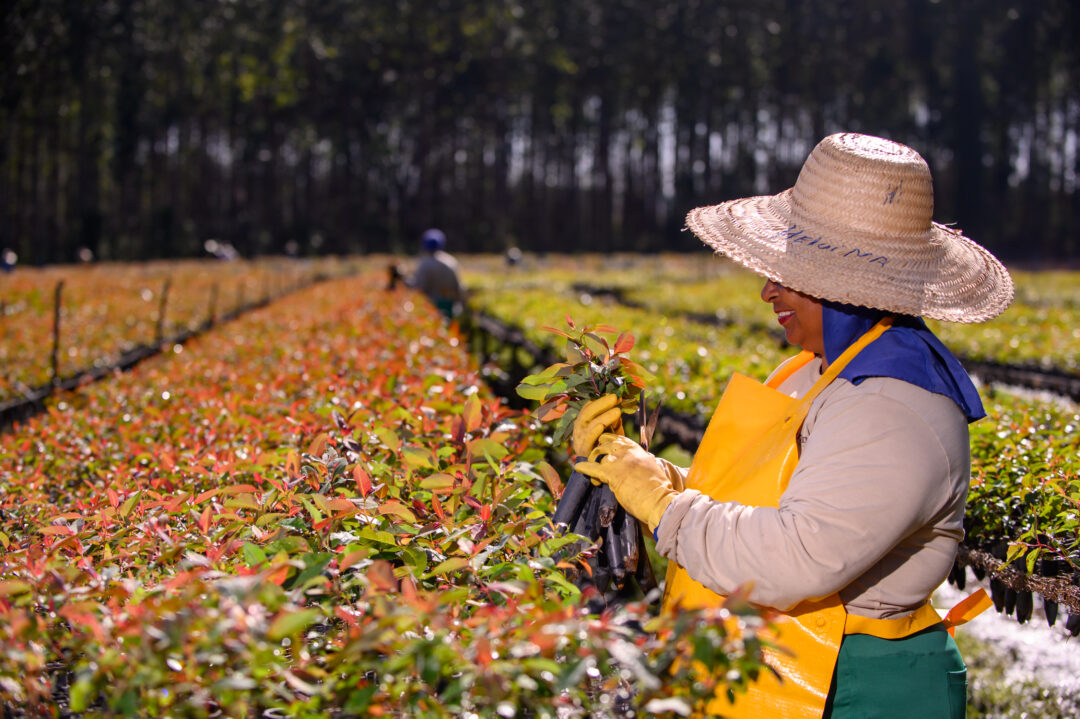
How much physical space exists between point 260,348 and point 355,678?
663 centimetres

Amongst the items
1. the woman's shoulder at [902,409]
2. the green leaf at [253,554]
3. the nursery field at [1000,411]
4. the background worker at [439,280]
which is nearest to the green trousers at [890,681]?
the woman's shoulder at [902,409]

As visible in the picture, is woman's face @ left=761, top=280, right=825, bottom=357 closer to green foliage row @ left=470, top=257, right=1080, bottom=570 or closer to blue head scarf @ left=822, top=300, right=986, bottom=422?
blue head scarf @ left=822, top=300, right=986, bottom=422

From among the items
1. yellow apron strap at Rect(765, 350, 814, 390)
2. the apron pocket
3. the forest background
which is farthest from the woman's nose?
the forest background

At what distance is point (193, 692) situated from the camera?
140 cm

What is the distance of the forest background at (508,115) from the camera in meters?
49.4

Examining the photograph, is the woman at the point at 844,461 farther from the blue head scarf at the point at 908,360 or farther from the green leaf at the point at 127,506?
the green leaf at the point at 127,506

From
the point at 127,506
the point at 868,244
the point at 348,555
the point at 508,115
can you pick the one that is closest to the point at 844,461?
the point at 868,244

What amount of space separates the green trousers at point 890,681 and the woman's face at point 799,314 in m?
0.68

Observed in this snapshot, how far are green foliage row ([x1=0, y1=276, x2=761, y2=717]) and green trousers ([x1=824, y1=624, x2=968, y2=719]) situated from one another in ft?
1.18

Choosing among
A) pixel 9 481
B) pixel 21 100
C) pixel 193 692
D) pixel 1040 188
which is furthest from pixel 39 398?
pixel 1040 188

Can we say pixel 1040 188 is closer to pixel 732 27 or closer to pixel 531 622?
pixel 732 27

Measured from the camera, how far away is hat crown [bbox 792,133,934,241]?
1.95m

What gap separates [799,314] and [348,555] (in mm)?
1183

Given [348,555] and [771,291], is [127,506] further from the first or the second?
[771,291]
